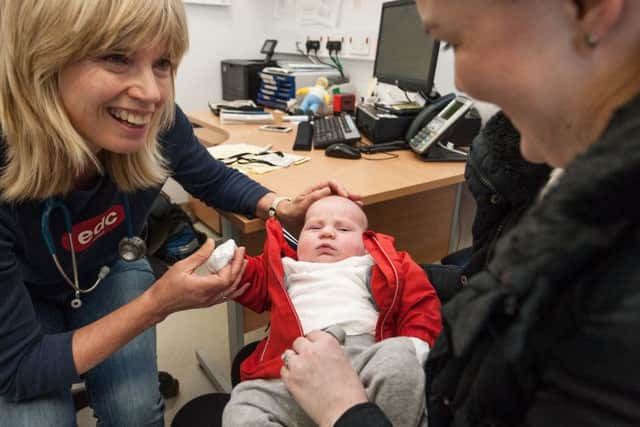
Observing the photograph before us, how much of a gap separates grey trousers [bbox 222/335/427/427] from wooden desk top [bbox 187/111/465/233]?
47cm

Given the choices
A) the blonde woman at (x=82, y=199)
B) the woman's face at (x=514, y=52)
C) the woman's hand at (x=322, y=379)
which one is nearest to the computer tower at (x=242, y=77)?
the blonde woman at (x=82, y=199)

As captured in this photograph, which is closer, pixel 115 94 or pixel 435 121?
pixel 115 94

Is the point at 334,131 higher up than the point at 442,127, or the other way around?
the point at 442,127

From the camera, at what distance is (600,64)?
0.35 metres

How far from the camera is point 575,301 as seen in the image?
333 millimetres

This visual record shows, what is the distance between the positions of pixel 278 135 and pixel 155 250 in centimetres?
83

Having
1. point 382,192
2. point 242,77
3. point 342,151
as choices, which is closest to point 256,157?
point 342,151

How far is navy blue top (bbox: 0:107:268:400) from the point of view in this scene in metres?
0.88

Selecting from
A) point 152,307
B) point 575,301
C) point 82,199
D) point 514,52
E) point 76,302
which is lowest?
point 76,302

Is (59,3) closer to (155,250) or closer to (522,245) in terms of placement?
(522,245)

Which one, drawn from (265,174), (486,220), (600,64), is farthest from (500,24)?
(265,174)

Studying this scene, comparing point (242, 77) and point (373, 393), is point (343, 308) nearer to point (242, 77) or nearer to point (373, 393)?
point (373, 393)

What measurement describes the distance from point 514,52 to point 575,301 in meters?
A: 0.21

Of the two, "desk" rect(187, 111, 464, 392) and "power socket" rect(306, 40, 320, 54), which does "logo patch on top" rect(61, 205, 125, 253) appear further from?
"power socket" rect(306, 40, 320, 54)
